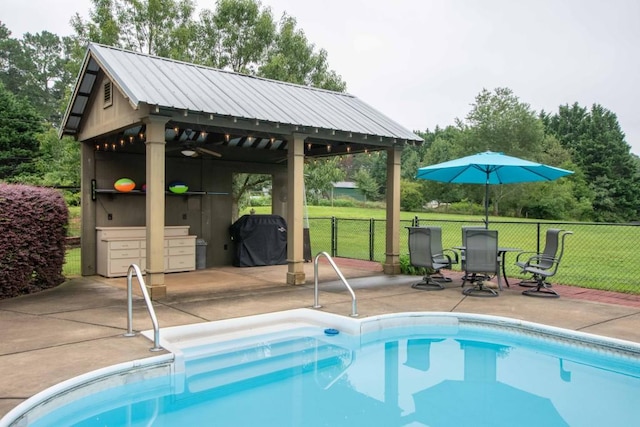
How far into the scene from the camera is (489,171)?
859 centimetres

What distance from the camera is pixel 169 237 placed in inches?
371

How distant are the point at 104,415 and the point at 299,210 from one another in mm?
4893

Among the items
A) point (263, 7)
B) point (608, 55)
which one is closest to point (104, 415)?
point (263, 7)

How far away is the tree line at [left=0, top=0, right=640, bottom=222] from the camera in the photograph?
1417cm

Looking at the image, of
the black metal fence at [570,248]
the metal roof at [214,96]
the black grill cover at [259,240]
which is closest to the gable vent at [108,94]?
the metal roof at [214,96]

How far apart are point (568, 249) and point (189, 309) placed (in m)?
14.1

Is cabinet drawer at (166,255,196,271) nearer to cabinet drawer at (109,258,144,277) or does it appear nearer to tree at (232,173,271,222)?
cabinet drawer at (109,258,144,277)

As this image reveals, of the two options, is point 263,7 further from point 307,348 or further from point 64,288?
point 307,348

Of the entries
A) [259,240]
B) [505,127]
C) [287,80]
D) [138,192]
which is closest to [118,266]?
[138,192]

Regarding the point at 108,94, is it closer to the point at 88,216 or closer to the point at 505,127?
the point at 88,216

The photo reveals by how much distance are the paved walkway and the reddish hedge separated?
29 centimetres

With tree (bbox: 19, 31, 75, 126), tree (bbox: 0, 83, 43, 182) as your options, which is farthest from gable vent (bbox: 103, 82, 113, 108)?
tree (bbox: 19, 31, 75, 126)

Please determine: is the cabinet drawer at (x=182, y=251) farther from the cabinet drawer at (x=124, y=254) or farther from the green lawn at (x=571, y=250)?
the green lawn at (x=571, y=250)

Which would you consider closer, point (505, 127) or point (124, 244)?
point (124, 244)
